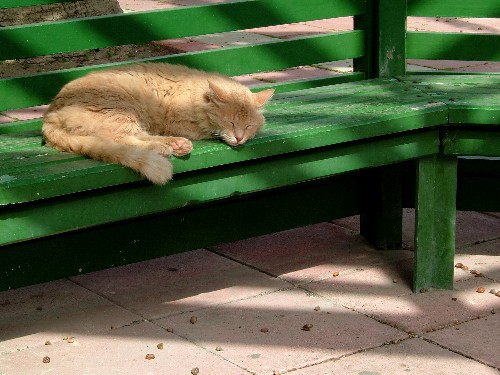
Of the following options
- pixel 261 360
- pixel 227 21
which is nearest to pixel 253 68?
pixel 227 21

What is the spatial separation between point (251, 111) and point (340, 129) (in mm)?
372

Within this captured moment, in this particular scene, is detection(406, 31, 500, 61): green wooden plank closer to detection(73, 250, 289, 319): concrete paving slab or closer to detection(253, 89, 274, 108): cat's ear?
detection(253, 89, 274, 108): cat's ear

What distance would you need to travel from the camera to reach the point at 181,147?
4.03 metres

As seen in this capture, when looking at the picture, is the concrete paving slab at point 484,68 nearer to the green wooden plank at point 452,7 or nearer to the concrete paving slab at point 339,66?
the concrete paving slab at point 339,66

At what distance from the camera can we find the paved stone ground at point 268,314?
4.10 metres

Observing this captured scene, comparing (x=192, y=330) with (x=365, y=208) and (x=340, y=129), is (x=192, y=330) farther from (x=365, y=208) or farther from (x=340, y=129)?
(x=365, y=208)

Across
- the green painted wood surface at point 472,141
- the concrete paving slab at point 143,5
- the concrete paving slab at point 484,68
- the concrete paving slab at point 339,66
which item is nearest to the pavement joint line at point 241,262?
the green painted wood surface at point 472,141

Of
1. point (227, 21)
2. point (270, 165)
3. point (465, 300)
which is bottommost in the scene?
point (465, 300)

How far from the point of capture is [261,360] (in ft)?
13.4

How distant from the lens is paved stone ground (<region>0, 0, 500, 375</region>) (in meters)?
4.10

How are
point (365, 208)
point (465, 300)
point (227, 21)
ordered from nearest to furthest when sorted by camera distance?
point (465, 300)
point (227, 21)
point (365, 208)

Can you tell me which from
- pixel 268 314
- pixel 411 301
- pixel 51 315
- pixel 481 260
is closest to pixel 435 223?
pixel 411 301

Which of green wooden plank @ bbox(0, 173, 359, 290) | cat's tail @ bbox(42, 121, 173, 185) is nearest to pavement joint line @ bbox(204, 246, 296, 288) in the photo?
green wooden plank @ bbox(0, 173, 359, 290)

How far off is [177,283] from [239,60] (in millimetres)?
1108
